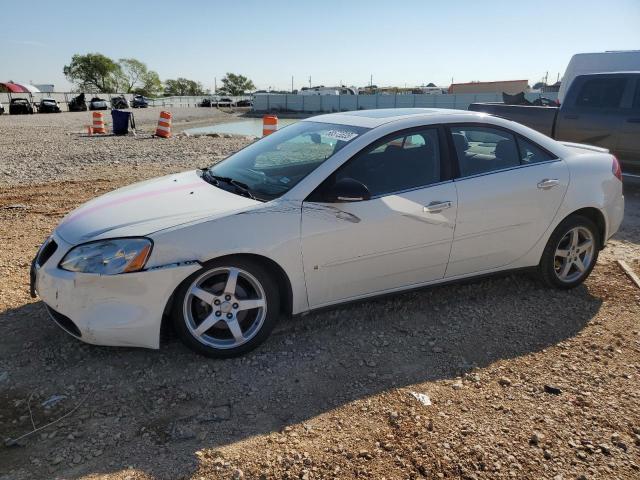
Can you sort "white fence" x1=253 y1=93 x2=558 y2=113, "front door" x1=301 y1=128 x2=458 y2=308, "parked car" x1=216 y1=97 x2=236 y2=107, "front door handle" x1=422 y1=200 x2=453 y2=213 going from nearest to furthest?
"front door" x1=301 y1=128 x2=458 y2=308, "front door handle" x1=422 y1=200 x2=453 y2=213, "white fence" x1=253 y1=93 x2=558 y2=113, "parked car" x1=216 y1=97 x2=236 y2=107

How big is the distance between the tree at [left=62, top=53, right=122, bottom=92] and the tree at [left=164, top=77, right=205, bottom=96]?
1702 cm

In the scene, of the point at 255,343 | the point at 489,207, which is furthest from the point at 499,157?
the point at 255,343

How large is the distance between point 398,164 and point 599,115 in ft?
20.8

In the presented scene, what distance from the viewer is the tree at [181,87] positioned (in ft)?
443

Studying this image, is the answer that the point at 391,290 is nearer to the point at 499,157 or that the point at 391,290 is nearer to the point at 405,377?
the point at 405,377

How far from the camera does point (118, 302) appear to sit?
10.3 feet

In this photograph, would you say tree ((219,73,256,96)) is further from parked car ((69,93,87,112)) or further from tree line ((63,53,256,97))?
parked car ((69,93,87,112))

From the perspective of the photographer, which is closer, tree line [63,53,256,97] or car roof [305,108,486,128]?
car roof [305,108,486,128]

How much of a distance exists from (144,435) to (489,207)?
291cm

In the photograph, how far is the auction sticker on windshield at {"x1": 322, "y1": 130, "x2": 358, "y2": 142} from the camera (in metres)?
3.83

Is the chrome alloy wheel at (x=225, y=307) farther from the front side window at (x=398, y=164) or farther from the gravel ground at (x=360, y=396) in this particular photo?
the front side window at (x=398, y=164)

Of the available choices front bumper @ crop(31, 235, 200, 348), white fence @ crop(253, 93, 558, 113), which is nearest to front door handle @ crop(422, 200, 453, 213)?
front bumper @ crop(31, 235, 200, 348)

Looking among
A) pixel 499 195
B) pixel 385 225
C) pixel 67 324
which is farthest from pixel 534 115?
pixel 67 324

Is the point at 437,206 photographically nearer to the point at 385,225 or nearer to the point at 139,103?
the point at 385,225
